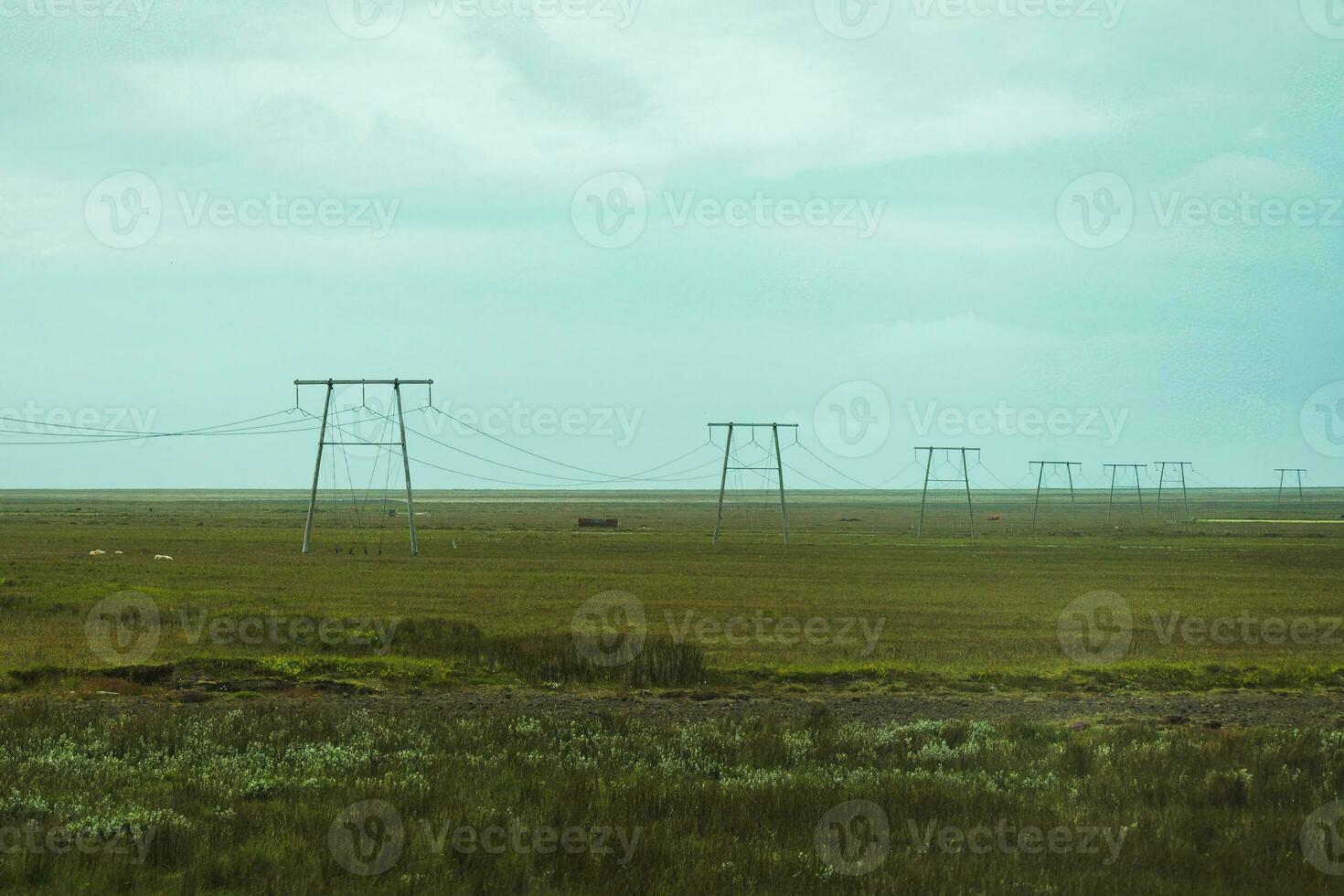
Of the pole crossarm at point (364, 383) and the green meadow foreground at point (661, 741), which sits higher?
the pole crossarm at point (364, 383)

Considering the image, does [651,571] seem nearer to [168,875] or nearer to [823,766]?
[823,766]

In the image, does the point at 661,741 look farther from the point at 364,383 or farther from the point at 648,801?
the point at 364,383

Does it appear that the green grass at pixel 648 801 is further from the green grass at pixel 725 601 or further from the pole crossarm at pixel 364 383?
the pole crossarm at pixel 364 383

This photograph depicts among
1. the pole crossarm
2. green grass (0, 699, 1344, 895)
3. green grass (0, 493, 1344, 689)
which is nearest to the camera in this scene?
green grass (0, 699, 1344, 895)

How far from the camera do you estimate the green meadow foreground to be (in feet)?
33.5

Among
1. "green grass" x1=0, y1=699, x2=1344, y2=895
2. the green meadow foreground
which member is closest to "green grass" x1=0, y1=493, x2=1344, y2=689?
the green meadow foreground

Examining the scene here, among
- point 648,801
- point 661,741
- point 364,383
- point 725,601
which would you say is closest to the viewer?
point 648,801

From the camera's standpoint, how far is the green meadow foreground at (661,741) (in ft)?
33.5

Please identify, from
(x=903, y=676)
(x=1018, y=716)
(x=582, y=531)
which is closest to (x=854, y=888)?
(x=1018, y=716)

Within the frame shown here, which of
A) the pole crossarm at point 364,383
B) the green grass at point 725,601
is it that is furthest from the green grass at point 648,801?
the pole crossarm at point 364,383

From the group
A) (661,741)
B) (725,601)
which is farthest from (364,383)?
(661,741)

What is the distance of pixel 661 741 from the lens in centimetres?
1588

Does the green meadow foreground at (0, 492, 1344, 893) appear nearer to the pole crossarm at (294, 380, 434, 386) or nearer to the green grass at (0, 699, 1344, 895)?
the green grass at (0, 699, 1344, 895)

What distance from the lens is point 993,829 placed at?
11602mm
